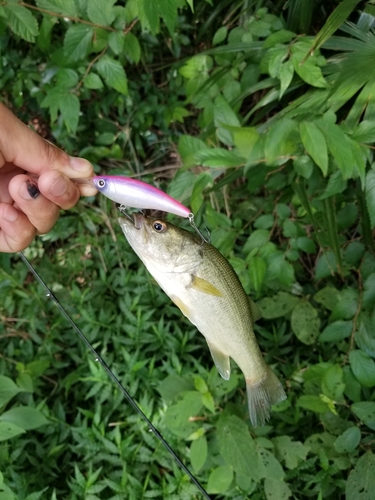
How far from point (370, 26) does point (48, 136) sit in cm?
237

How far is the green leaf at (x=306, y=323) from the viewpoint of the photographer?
7.64ft

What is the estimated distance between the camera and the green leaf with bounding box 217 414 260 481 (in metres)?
1.83

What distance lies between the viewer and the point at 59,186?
3.81 feet

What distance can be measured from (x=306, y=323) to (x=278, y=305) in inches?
6.7

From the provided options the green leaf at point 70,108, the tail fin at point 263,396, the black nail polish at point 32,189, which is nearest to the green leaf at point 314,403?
the tail fin at point 263,396

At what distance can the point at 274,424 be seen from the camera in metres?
2.33

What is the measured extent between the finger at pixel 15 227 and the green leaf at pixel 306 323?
1466mm

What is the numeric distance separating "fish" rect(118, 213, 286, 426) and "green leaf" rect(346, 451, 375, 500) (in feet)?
3.06

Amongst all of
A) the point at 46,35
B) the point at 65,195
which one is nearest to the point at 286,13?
the point at 46,35

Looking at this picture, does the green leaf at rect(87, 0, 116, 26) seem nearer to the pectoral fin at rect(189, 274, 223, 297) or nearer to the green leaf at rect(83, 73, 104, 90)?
the green leaf at rect(83, 73, 104, 90)

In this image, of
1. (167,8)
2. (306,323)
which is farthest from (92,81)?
(306,323)

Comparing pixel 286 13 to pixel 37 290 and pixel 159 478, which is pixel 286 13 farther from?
pixel 159 478

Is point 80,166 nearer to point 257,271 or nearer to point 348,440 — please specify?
point 257,271

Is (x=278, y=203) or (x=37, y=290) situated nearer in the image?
(x=278, y=203)
